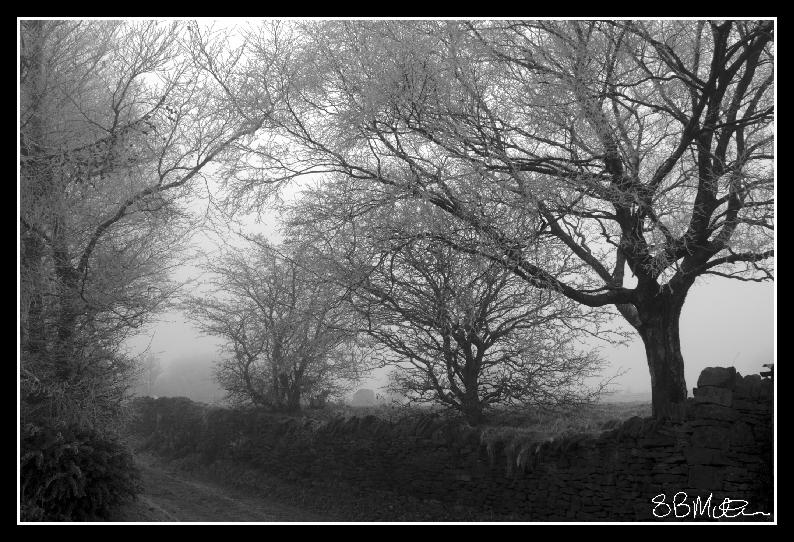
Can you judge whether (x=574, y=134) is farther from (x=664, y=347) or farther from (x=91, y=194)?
(x=91, y=194)

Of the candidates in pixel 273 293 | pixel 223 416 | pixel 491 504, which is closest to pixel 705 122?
pixel 491 504

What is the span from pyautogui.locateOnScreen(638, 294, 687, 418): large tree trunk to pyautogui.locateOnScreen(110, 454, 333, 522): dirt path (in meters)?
5.21

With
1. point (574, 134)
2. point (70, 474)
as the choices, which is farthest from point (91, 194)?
point (574, 134)

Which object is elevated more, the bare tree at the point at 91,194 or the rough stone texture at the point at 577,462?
the bare tree at the point at 91,194

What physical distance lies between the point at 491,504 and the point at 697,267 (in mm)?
4019

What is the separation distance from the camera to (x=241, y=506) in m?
10.9

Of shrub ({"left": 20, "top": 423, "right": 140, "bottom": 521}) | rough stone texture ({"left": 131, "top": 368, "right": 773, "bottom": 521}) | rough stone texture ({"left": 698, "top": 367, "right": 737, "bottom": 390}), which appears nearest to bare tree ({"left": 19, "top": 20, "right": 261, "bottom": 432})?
shrub ({"left": 20, "top": 423, "right": 140, "bottom": 521})

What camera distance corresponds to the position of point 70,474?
24.4 ft

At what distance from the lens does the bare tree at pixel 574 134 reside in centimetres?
738

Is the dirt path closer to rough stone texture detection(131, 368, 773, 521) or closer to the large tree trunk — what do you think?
rough stone texture detection(131, 368, 773, 521)

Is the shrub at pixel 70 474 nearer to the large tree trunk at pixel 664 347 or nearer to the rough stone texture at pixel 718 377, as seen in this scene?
the large tree trunk at pixel 664 347
